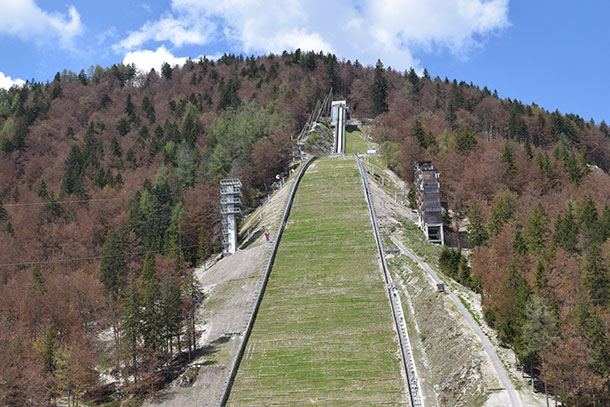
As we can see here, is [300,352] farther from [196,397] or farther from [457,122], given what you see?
[457,122]

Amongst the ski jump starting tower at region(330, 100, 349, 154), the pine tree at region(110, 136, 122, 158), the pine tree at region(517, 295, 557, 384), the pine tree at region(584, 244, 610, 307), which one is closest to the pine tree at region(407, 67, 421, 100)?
the ski jump starting tower at region(330, 100, 349, 154)

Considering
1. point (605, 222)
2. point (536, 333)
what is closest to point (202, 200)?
point (605, 222)

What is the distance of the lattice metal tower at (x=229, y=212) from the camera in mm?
61250

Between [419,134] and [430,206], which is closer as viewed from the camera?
[430,206]

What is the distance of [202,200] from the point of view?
228 feet

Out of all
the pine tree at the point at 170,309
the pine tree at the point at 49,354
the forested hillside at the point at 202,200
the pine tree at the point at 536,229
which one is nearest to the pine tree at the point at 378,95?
the forested hillside at the point at 202,200

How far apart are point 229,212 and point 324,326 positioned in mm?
23714

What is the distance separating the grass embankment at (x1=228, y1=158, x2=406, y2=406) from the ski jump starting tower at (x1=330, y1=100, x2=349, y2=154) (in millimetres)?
42302

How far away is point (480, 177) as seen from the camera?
66.3 m

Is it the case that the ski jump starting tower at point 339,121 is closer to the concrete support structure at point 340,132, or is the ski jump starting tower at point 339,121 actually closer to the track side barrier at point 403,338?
the concrete support structure at point 340,132

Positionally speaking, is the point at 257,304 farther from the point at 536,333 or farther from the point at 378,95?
the point at 378,95

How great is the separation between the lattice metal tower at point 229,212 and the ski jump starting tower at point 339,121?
4003cm

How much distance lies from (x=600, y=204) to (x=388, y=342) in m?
35.4

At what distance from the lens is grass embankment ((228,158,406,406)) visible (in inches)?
1378
